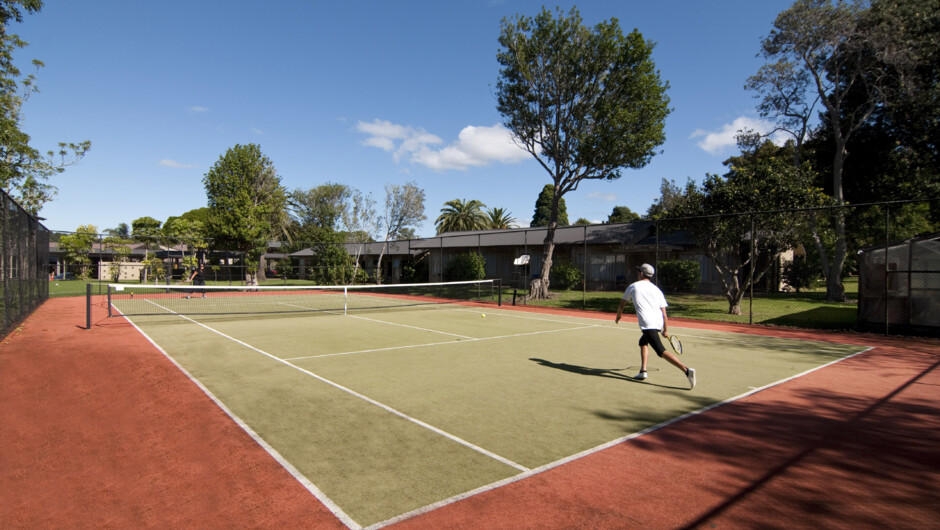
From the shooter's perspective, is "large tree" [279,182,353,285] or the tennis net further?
"large tree" [279,182,353,285]

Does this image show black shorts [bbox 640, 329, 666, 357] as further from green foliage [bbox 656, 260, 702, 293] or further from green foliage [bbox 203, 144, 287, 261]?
green foliage [bbox 203, 144, 287, 261]

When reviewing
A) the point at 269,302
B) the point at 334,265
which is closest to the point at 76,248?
the point at 334,265

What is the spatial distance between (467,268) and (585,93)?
13.5 meters

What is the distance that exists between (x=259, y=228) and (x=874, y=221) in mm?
38540

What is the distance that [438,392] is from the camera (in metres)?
6.74

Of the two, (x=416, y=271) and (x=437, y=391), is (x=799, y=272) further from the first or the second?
(x=437, y=391)

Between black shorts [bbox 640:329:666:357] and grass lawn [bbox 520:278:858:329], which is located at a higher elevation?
black shorts [bbox 640:329:666:357]

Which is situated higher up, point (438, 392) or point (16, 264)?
point (16, 264)

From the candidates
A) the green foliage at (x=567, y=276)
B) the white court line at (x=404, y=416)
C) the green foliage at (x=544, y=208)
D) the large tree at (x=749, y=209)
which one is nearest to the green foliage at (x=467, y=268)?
the green foliage at (x=567, y=276)

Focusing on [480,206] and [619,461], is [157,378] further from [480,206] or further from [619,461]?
[480,206]

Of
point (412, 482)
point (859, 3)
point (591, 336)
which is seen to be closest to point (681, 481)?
point (412, 482)

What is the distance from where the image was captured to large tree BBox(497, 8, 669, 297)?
21906 mm

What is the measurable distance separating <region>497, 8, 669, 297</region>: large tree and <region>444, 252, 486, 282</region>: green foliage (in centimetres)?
657

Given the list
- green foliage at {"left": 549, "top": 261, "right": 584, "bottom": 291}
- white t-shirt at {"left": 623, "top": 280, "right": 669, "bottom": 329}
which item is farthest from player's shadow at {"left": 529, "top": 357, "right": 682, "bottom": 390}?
green foliage at {"left": 549, "top": 261, "right": 584, "bottom": 291}
